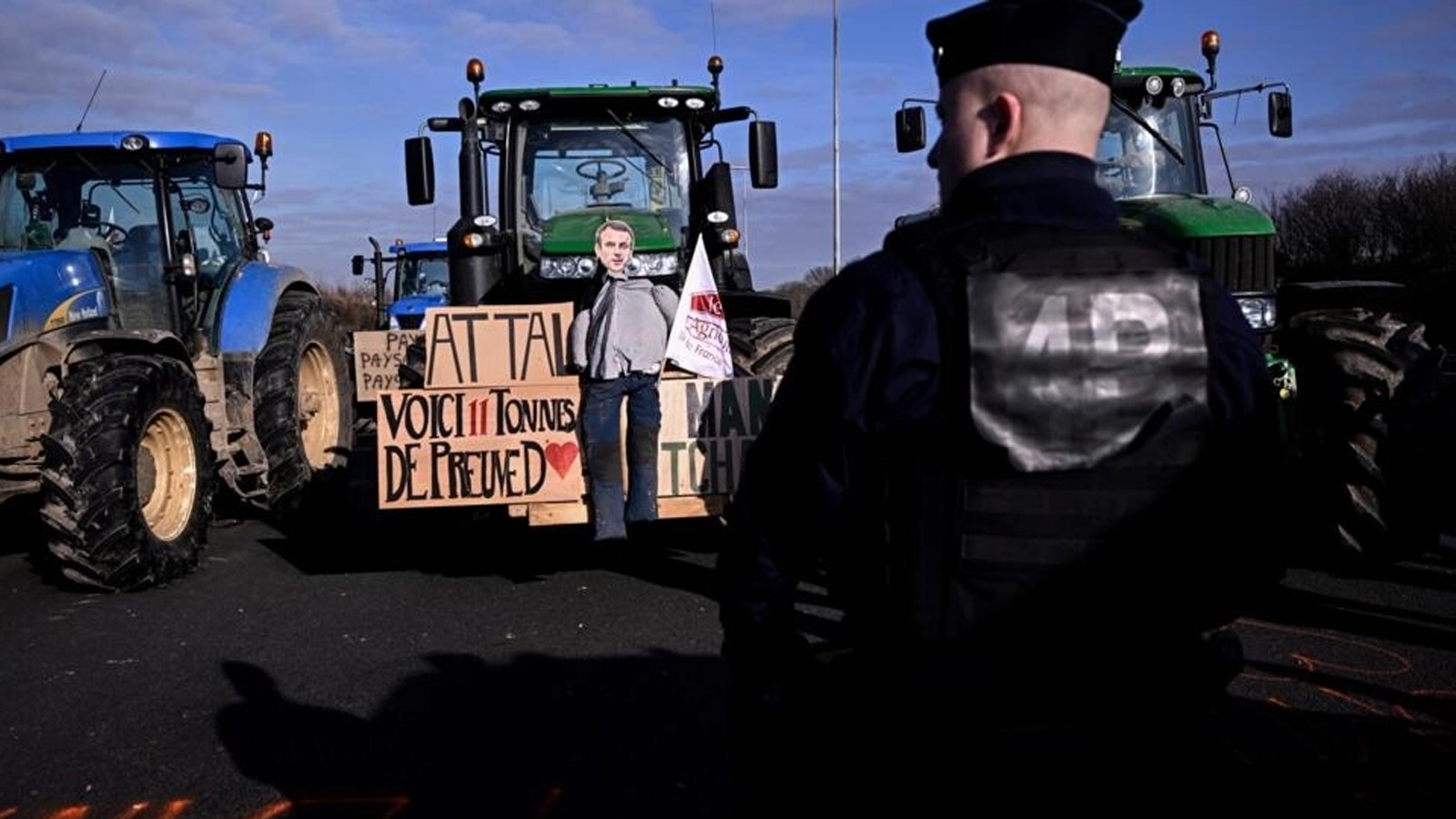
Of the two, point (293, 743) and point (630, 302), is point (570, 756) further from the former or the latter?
point (630, 302)

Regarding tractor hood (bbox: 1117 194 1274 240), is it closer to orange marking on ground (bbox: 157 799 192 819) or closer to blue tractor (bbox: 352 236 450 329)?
orange marking on ground (bbox: 157 799 192 819)

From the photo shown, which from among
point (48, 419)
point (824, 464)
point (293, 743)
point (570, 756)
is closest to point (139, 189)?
point (48, 419)

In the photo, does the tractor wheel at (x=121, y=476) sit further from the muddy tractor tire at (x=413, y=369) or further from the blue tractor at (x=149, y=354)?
the muddy tractor tire at (x=413, y=369)

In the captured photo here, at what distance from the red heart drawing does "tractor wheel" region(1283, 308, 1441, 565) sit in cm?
377

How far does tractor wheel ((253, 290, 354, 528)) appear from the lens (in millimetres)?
10078

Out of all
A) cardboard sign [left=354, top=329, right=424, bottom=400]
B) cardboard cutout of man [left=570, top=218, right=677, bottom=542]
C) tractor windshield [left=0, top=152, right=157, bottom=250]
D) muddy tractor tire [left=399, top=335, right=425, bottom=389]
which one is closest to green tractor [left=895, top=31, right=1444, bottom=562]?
cardboard cutout of man [left=570, top=218, right=677, bottom=542]

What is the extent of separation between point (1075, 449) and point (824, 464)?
347 millimetres

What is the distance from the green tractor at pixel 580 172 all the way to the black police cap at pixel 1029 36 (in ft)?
24.6

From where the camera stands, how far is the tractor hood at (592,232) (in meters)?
9.09

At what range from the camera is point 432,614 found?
7.09m

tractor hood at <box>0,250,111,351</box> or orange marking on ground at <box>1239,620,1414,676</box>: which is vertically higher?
tractor hood at <box>0,250,111,351</box>

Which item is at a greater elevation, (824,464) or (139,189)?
(139,189)

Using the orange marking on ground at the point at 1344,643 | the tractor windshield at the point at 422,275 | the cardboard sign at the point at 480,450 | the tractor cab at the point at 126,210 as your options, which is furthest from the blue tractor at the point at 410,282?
the orange marking on ground at the point at 1344,643

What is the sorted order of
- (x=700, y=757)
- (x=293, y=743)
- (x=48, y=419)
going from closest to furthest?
(x=700, y=757) < (x=293, y=743) < (x=48, y=419)
